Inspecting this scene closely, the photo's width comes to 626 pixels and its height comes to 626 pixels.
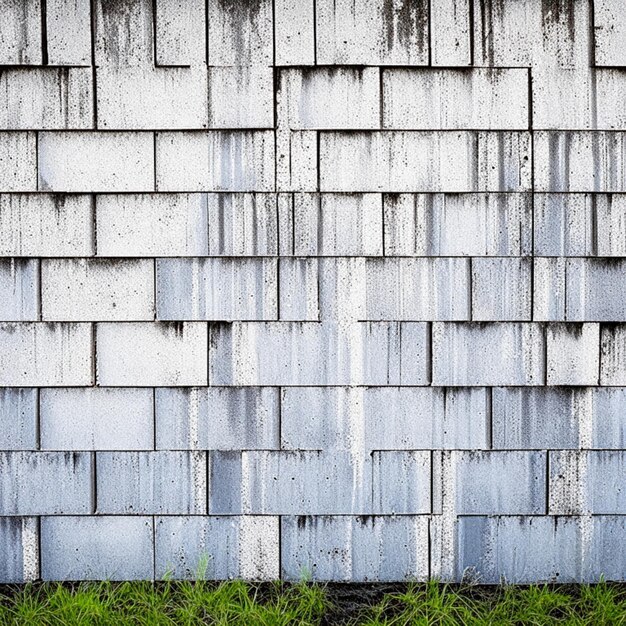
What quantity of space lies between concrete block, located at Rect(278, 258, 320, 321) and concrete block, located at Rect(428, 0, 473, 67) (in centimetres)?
85

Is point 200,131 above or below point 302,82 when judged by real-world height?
below

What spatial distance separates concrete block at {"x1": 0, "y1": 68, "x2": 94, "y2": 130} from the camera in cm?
237

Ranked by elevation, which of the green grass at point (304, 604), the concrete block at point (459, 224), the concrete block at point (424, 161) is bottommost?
the green grass at point (304, 604)

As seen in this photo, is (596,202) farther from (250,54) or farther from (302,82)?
(250,54)

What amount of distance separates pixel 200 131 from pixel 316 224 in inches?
20.7

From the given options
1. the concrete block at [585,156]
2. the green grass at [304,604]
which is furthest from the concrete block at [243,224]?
the green grass at [304,604]

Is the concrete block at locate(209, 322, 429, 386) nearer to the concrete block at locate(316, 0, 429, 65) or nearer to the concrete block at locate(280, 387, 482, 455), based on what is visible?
the concrete block at locate(280, 387, 482, 455)

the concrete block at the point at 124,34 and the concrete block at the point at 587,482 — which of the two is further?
the concrete block at the point at 587,482

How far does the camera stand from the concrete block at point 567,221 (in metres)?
2.40

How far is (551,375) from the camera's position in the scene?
2.44 m

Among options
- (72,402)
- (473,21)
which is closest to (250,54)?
(473,21)

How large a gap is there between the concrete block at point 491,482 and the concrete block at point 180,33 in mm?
1688

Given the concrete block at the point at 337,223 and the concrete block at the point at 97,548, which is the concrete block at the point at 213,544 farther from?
the concrete block at the point at 337,223

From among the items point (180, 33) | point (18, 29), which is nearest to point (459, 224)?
→ point (180, 33)
